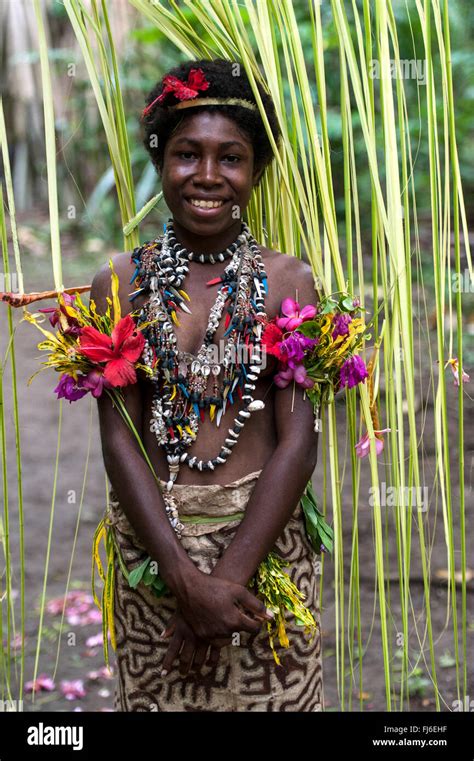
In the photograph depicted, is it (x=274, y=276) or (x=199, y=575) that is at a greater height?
(x=274, y=276)

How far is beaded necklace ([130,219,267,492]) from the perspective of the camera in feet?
4.50

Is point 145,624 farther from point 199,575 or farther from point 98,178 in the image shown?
point 98,178

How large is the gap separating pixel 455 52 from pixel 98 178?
5.99 feet

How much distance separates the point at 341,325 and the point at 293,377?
0.35 ft

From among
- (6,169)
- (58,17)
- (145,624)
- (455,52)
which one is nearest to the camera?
(6,169)

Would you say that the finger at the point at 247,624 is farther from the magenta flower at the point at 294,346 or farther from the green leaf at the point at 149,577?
the magenta flower at the point at 294,346

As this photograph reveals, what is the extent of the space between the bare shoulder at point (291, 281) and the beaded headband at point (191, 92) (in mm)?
239

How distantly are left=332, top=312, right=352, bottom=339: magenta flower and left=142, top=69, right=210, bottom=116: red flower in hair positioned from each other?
390 mm

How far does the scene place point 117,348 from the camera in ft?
4.39

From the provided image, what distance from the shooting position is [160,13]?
147cm

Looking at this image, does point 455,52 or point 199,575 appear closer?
point 199,575

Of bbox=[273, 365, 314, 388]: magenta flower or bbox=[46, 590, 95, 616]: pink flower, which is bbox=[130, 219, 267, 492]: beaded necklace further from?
bbox=[46, 590, 95, 616]: pink flower

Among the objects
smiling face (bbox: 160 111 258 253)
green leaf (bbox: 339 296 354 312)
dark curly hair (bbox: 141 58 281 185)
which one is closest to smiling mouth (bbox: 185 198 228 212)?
smiling face (bbox: 160 111 258 253)

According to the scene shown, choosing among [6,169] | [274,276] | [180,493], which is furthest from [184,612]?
[6,169]
